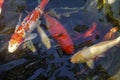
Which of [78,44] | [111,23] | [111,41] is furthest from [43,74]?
[111,23]

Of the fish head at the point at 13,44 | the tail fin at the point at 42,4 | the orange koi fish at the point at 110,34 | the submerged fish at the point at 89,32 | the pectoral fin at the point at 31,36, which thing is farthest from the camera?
the tail fin at the point at 42,4

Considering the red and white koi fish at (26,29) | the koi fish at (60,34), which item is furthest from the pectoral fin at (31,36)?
the koi fish at (60,34)

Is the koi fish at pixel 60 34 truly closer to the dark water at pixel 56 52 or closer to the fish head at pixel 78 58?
the dark water at pixel 56 52

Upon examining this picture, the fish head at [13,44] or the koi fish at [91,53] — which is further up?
the fish head at [13,44]

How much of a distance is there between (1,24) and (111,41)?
7.62 feet

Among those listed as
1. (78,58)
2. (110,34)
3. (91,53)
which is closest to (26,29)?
(78,58)

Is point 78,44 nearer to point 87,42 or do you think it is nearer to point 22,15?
point 87,42

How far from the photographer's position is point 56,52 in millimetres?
6672

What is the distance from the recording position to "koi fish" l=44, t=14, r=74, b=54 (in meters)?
6.61

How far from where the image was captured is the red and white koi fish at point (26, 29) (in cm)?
654

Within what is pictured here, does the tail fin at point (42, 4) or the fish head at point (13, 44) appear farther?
the tail fin at point (42, 4)

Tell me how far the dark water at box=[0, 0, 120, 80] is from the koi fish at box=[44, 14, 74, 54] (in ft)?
0.35

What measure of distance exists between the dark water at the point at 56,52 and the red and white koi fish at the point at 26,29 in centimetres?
14

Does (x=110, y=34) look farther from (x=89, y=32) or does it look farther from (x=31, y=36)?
(x=31, y=36)
